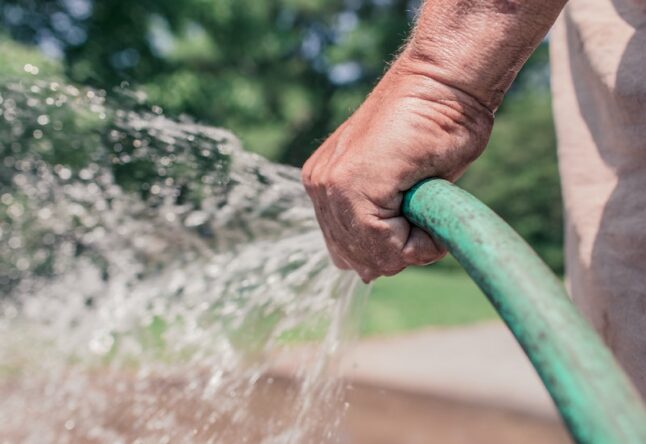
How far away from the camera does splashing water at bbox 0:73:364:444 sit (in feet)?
6.87

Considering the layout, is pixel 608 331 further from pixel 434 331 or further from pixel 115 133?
pixel 434 331

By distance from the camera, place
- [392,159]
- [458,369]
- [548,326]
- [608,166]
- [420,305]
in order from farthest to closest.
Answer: [420,305], [458,369], [608,166], [392,159], [548,326]

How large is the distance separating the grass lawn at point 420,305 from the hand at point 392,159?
7218 mm

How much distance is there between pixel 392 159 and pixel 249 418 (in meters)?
1.10

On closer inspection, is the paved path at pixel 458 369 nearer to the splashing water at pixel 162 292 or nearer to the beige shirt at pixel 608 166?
the splashing water at pixel 162 292

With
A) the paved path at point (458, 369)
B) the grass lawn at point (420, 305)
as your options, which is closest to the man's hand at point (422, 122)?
the paved path at point (458, 369)

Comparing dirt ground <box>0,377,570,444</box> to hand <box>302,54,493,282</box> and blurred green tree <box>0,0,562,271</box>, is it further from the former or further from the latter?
blurred green tree <box>0,0,562,271</box>

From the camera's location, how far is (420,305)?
1152 centimetres

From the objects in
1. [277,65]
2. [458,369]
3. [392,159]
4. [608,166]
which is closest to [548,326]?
[392,159]

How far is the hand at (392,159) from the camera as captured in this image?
1244 millimetres

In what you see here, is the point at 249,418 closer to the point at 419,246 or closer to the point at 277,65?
the point at 419,246

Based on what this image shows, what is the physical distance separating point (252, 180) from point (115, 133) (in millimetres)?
551

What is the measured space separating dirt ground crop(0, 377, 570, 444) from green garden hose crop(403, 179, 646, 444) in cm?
79

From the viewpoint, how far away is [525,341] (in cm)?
91
